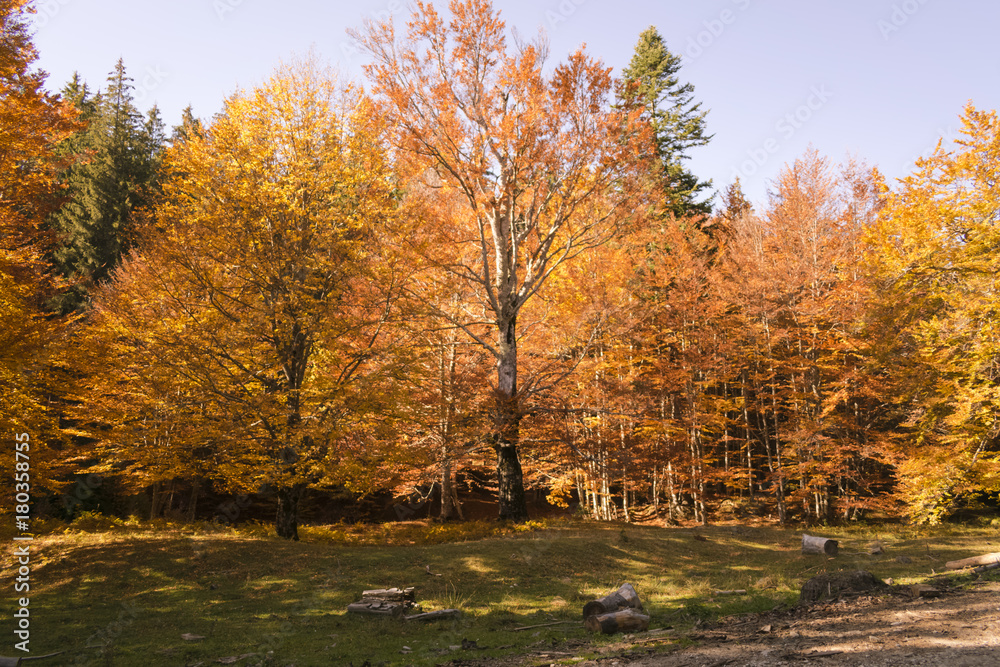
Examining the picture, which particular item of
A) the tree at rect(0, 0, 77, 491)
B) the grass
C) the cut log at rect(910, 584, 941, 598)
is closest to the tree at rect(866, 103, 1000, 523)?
the grass

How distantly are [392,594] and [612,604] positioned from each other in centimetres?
336

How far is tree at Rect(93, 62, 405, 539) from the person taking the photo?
12.5 m

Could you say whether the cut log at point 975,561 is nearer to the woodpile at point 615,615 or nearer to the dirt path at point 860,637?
the dirt path at point 860,637

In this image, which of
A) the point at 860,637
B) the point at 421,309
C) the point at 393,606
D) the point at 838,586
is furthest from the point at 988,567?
the point at 421,309

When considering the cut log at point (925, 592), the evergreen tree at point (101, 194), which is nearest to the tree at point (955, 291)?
the cut log at point (925, 592)

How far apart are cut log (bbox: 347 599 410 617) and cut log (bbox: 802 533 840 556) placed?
1026cm

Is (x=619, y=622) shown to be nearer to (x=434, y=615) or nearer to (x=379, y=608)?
(x=434, y=615)

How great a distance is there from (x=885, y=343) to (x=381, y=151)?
1727 centimetres

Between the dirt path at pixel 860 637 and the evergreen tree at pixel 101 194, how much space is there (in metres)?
32.9

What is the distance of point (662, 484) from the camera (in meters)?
23.4

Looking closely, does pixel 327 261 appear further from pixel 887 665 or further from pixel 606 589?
pixel 887 665

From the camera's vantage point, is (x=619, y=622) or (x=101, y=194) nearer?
(x=619, y=622)

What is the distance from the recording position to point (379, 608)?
8023mm

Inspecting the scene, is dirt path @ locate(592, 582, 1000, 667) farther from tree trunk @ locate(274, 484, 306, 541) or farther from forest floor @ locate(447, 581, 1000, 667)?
tree trunk @ locate(274, 484, 306, 541)
